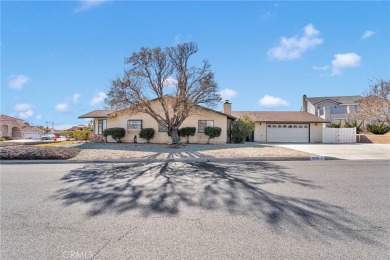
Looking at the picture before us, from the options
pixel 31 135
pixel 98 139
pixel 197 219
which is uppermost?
pixel 31 135

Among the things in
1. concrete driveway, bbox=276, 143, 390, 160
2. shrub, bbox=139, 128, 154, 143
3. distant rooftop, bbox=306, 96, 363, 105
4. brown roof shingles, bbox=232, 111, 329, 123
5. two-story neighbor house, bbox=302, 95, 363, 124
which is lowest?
concrete driveway, bbox=276, 143, 390, 160

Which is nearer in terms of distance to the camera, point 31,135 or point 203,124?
point 203,124

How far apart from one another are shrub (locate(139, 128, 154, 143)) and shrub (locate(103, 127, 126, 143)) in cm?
190

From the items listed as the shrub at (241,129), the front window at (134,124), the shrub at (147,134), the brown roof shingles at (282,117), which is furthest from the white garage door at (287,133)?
the front window at (134,124)

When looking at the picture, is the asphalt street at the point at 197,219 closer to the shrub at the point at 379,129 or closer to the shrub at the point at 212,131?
the shrub at the point at 212,131

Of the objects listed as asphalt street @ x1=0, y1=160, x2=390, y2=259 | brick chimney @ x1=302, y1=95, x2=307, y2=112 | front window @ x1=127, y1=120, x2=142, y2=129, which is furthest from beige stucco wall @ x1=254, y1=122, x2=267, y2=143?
brick chimney @ x1=302, y1=95, x2=307, y2=112

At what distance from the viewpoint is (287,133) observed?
30.0 m

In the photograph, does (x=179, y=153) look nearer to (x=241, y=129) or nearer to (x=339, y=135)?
(x=241, y=129)

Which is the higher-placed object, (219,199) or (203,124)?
(203,124)

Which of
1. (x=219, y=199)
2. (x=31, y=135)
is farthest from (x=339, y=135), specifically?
(x=31, y=135)

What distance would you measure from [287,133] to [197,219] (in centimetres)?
2817

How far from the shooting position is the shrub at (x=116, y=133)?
23.7 m

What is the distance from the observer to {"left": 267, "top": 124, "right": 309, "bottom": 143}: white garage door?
2975 centimetres

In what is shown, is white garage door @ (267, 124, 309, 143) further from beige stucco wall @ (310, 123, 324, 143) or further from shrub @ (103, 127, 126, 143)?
shrub @ (103, 127, 126, 143)
